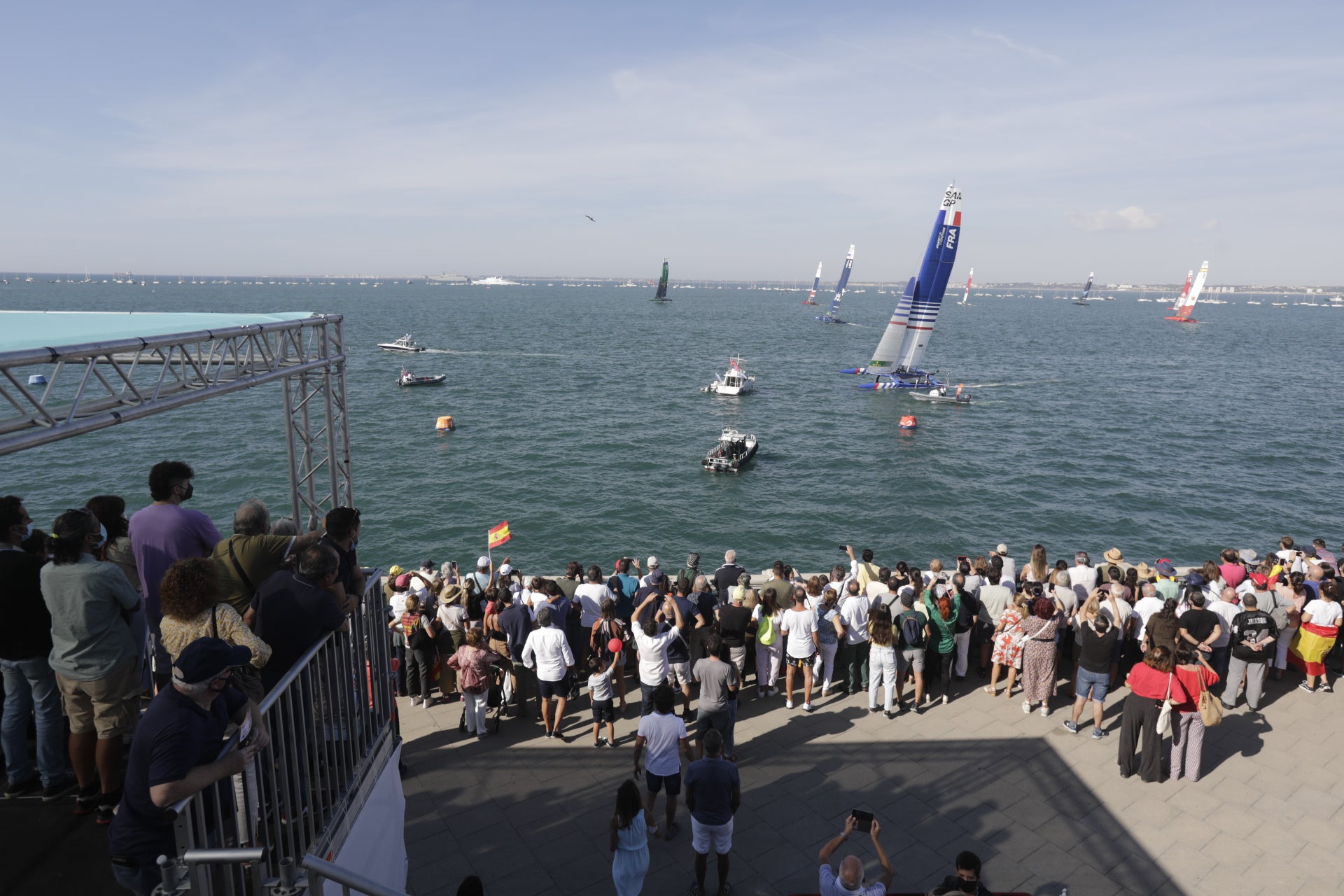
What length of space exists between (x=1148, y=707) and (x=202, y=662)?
801 cm

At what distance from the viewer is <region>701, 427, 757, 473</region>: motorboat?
3212 centimetres

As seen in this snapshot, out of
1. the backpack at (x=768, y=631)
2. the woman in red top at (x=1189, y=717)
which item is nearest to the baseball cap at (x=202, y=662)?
the backpack at (x=768, y=631)

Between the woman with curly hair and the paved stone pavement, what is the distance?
11.5 feet

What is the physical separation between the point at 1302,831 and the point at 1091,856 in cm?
205

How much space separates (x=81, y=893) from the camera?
3893mm

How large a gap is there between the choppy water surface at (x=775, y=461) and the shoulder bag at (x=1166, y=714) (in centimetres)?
1534

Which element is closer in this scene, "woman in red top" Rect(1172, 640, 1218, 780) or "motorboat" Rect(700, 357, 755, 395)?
"woman in red top" Rect(1172, 640, 1218, 780)

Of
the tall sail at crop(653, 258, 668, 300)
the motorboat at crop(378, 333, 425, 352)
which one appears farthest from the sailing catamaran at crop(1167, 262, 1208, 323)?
the motorboat at crop(378, 333, 425, 352)

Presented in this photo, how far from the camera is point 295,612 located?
419 cm

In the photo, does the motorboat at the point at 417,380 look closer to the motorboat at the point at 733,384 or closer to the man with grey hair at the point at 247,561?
the motorboat at the point at 733,384

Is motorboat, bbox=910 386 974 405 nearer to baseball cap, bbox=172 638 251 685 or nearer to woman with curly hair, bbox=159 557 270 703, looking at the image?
woman with curly hair, bbox=159 557 270 703

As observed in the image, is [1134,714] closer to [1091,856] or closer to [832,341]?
[1091,856]

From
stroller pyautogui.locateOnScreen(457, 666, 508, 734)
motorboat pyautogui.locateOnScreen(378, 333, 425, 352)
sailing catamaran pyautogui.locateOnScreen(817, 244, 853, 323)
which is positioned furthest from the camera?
sailing catamaran pyautogui.locateOnScreen(817, 244, 853, 323)

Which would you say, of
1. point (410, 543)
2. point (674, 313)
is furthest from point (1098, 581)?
point (674, 313)
